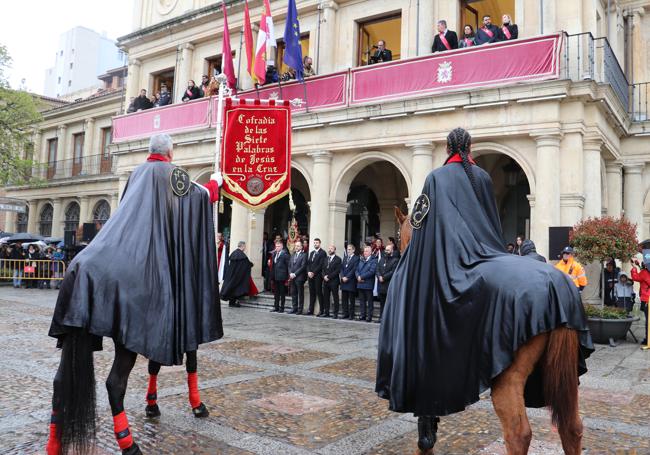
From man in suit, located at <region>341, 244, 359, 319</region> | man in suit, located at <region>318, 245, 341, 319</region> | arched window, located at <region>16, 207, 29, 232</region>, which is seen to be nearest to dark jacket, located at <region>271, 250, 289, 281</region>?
man in suit, located at <region>318, 245, 341, 319</region>

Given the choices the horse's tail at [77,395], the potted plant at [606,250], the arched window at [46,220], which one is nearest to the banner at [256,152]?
the potted plant at [606,250]

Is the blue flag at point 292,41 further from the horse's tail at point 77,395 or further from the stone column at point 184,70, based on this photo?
the horse's tail at point 77,395

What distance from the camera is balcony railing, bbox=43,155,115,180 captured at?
101 feet

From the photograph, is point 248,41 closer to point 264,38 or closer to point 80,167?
point 264,38

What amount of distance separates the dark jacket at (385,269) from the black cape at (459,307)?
890 cm

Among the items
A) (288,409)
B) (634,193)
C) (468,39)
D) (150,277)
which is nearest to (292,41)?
(468,39)

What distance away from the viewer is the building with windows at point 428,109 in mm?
12227

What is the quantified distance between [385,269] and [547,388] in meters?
9.70

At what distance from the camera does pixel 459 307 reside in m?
3.13

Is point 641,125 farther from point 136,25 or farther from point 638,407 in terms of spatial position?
point 136,25

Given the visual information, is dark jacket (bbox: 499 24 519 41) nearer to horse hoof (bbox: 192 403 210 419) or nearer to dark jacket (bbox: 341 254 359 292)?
dark jacket (bbox: 341 254 359 292)

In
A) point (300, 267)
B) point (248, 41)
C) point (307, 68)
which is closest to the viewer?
point (300, 267)

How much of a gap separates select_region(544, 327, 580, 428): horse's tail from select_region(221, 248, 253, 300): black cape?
44.3 ft

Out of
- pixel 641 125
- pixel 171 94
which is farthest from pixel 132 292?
pixel 171 94
